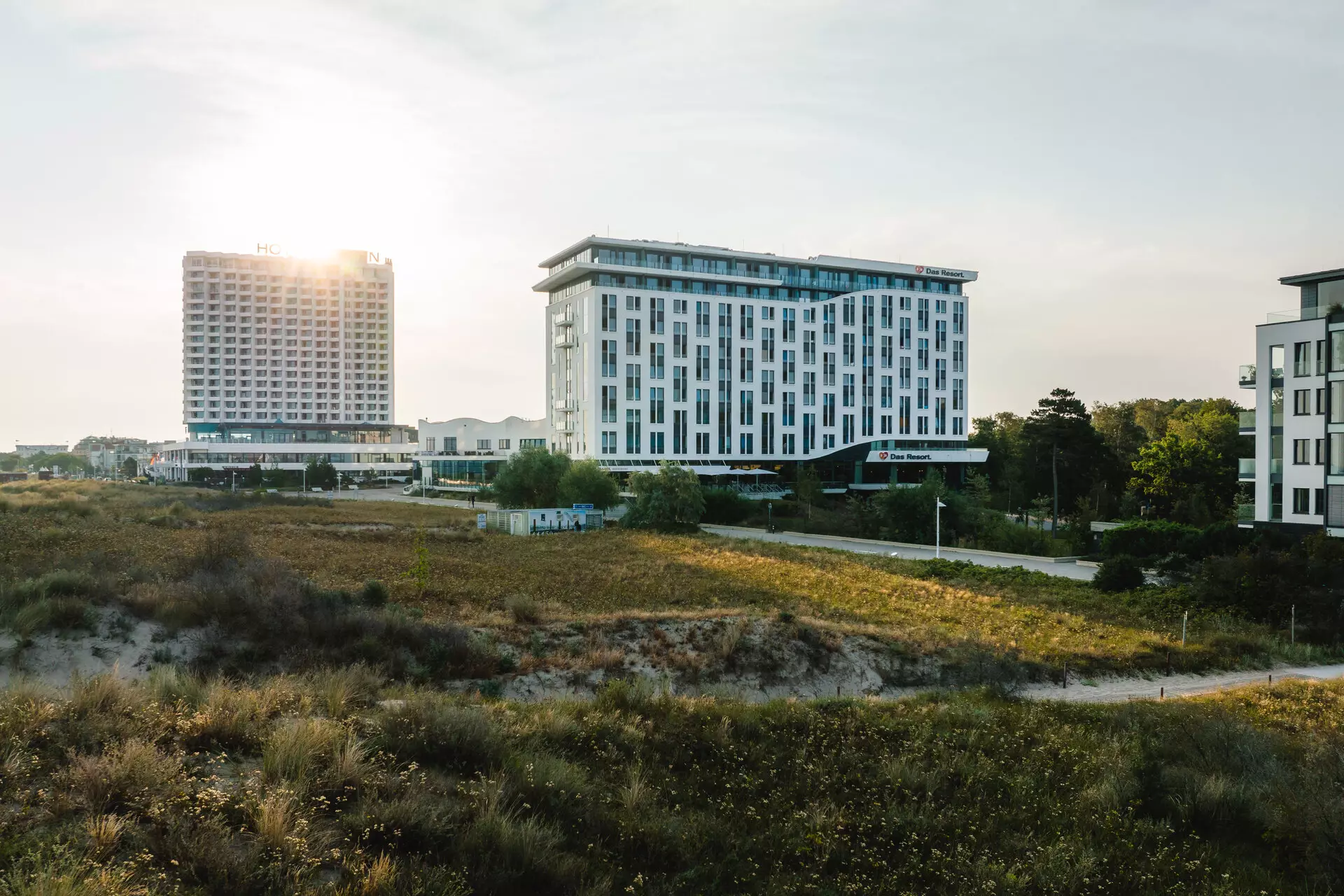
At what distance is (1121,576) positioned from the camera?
110 feet

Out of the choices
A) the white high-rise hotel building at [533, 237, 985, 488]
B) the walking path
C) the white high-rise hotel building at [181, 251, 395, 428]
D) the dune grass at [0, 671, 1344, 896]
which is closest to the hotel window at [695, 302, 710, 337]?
the white high-rise hotel building at [533, 237, 985, 488]

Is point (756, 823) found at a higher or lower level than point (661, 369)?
lower

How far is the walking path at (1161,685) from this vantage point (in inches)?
765

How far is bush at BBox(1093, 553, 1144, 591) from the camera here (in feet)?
110

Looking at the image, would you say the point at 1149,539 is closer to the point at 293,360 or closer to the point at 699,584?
the point at 699,584

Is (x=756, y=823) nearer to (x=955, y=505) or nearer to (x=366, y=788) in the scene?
(x=366, y=788)

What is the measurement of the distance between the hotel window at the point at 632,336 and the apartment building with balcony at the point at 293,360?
88.1 m

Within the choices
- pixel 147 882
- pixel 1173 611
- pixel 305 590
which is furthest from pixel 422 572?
pixel 1173 611

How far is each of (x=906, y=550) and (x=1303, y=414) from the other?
2274 cm

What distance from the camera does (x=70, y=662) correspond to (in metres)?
16.6

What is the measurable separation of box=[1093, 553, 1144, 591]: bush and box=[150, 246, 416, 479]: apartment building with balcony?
5688 inches

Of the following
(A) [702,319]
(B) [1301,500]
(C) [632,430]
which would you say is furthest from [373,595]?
(A) [702,319]

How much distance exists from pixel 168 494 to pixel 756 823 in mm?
77381

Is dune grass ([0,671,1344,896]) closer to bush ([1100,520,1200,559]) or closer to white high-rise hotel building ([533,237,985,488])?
bush ([1100,520,1200,559])
